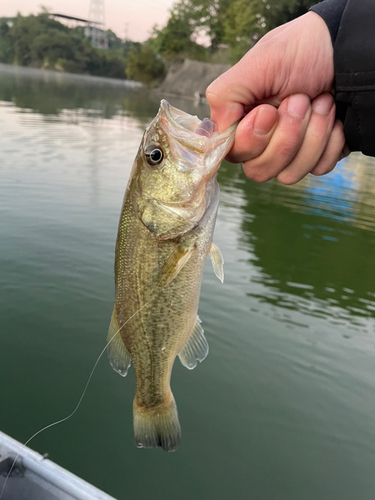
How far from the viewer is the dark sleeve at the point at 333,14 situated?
1674mm

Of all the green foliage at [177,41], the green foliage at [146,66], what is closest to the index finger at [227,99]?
the green foliage at [177,41]

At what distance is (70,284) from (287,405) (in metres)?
3.64

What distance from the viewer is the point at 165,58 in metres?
68.8

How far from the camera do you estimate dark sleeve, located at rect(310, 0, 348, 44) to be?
5.49 ft

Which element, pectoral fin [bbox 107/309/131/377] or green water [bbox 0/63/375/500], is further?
green water [bbox 0/63/375/500]

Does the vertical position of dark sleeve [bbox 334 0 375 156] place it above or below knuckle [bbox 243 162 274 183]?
above

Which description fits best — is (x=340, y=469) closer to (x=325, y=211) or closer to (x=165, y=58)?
(x=325, y=211)

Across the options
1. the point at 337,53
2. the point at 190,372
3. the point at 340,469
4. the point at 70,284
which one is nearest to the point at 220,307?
the point at 190,372

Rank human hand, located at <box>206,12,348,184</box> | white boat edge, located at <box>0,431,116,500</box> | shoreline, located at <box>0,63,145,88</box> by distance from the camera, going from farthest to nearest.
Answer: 1. shoreline, located at <box>0,63,145,88</box>
2. white boat edge, located at <box>0,431,116,500</box>
3. human hand, located at <box>206,12,348,184</box>

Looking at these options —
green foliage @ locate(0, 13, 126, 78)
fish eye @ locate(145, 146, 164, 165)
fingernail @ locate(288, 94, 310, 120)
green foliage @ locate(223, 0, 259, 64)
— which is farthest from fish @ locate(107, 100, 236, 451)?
green foliage @ locate(0, 13, 126, 78)

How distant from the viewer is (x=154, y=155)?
2004mm

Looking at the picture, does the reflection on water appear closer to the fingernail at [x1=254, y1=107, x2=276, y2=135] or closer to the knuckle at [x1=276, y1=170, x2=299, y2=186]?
the knuckle at [x1=276, y1=170, x2=299, y2=186]

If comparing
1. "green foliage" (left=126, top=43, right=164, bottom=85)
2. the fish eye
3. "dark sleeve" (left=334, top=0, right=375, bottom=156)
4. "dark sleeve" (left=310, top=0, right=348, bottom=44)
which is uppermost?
"green foliage" (left=126, top=43, right=164, bottom=85)

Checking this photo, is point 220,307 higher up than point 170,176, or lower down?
lower down
